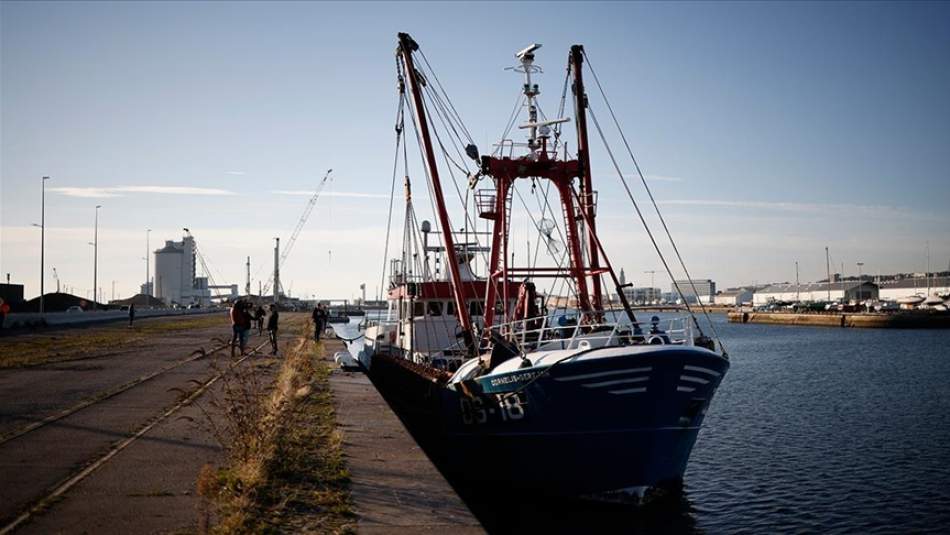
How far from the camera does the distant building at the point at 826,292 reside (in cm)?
16612

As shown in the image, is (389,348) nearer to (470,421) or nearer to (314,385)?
(314,385)

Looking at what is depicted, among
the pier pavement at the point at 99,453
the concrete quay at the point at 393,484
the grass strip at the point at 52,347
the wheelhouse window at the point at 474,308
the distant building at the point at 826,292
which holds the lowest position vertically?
the concrete quay at the point at 393,484

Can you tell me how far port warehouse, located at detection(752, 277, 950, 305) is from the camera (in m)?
153

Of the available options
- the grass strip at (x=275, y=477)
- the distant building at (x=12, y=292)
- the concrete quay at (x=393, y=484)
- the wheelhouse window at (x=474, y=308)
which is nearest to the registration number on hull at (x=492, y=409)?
the concrete quay at (x=393, y=484)

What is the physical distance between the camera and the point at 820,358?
5441 centimetres

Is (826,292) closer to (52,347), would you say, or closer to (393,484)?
(52,347)

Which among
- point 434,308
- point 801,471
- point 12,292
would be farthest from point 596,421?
point 12,292

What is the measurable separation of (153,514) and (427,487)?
346 cm

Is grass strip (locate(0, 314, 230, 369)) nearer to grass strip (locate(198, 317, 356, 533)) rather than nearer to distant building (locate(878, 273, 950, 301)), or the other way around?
grass strip (locate(198, 317, 356, 533))

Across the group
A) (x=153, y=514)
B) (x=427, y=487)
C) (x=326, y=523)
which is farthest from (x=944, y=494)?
(x=153, y=514)

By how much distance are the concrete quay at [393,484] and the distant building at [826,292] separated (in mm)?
170156

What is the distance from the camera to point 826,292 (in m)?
180

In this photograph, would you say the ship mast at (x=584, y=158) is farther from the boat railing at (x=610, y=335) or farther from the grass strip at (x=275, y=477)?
the grass strip at (x=275, y=477)

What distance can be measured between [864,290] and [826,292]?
534 inches
